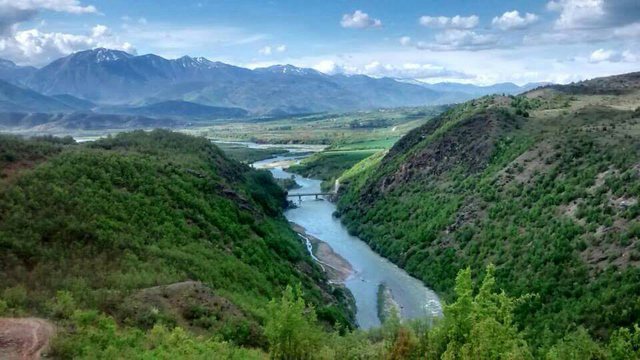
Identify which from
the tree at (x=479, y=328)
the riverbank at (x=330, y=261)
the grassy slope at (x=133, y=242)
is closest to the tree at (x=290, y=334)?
the tree at (x=479, y=328)

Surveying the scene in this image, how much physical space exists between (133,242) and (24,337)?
2097 centimetres

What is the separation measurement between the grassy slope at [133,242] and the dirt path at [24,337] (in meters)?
1.20

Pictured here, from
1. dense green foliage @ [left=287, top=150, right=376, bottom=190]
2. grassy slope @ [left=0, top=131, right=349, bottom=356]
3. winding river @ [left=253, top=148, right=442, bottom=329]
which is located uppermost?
grassy slope @ [left=0, top=131, right=349, bottom=356]

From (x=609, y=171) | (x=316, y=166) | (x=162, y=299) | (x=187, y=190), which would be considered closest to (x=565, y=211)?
(x=609, y=171)

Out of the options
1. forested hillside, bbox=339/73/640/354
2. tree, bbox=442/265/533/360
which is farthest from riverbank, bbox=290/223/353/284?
tree, bbox=442/265/533/360

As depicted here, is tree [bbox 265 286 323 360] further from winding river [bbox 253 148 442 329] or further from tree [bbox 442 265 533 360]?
winding river [bbox 253 148 442 329]

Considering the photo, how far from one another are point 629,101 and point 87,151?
105 m

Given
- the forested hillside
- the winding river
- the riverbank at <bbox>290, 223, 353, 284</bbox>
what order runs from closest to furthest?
1. the forested hillside
2. the winding river
3. the riverbank at <bbox>290, 223, 353, 284</bbox>

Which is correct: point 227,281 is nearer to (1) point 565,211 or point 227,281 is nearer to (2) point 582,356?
(2) point 582,356

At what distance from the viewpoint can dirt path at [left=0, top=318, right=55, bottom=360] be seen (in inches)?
962

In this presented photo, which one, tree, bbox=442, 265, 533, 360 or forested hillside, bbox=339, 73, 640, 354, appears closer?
tree, bbox=442, 265, 533, 360

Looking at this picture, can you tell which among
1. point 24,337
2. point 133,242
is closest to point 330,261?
point 133,242

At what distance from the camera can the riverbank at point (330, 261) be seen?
8257 centimetres

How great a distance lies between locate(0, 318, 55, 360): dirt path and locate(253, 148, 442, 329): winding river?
3718 cm
